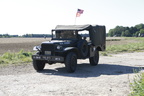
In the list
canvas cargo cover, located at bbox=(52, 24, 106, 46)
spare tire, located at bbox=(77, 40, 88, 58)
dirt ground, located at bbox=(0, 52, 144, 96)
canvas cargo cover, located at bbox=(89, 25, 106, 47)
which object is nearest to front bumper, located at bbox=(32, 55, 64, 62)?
dirt ground, located at bbox=(0, 52, 144, 96)

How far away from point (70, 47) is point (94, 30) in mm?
2458

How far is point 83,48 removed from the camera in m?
11.9

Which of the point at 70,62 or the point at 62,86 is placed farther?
the point at 70,62

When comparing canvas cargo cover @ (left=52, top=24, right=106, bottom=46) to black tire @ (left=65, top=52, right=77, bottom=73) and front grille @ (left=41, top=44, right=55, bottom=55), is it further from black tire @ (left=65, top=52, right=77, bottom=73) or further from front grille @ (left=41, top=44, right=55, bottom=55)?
black tire @ (left=65, top=52, right=77, bottom=73)

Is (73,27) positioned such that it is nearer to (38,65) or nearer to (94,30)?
(94,30)

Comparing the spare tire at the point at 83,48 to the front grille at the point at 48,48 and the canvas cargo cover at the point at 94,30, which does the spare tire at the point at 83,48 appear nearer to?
the canvas cargo cover at the point at 94,30

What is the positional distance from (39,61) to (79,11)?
5.90 meters

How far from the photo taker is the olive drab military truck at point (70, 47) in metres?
10.9

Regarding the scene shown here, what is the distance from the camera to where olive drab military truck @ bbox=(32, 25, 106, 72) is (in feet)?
35.6

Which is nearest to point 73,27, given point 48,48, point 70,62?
point 48,48

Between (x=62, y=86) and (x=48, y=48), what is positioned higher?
(x=48, y=48)

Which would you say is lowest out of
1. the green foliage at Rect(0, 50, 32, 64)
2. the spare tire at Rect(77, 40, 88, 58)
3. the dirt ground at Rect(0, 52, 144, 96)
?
the dirt ground at Rect(0, 52, 144, 96)

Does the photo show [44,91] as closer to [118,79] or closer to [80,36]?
[118,79]

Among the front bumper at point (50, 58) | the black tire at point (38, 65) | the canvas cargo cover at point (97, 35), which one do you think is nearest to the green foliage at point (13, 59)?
the black tire at point (38, 65)
